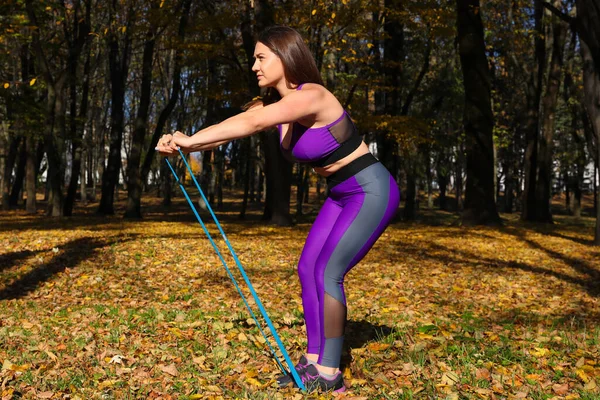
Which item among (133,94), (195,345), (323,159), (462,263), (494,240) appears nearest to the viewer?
(323,159)

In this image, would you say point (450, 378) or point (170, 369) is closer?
point (450, 378)

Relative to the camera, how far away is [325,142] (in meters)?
3.60

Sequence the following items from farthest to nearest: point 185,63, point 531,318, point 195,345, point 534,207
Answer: point 534,207, point 185,63, point 531,318, point 195,345

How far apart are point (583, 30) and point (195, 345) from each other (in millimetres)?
11246

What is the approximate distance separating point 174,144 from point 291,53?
938 millimetres

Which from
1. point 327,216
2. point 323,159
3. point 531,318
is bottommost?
point 531,318

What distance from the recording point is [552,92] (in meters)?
21.6

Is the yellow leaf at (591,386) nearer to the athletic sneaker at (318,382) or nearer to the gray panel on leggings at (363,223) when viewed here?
the athletic sneaker at (318,382)

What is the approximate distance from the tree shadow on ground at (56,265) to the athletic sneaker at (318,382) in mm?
5692

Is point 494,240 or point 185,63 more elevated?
point 185,63

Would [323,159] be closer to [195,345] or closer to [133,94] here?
[195,345]

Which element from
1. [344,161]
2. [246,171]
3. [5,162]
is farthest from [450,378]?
[5,162]

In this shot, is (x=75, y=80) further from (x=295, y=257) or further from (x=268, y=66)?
(x=268, y=66)

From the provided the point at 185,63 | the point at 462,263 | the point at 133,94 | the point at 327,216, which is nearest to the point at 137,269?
the point at 462,263
